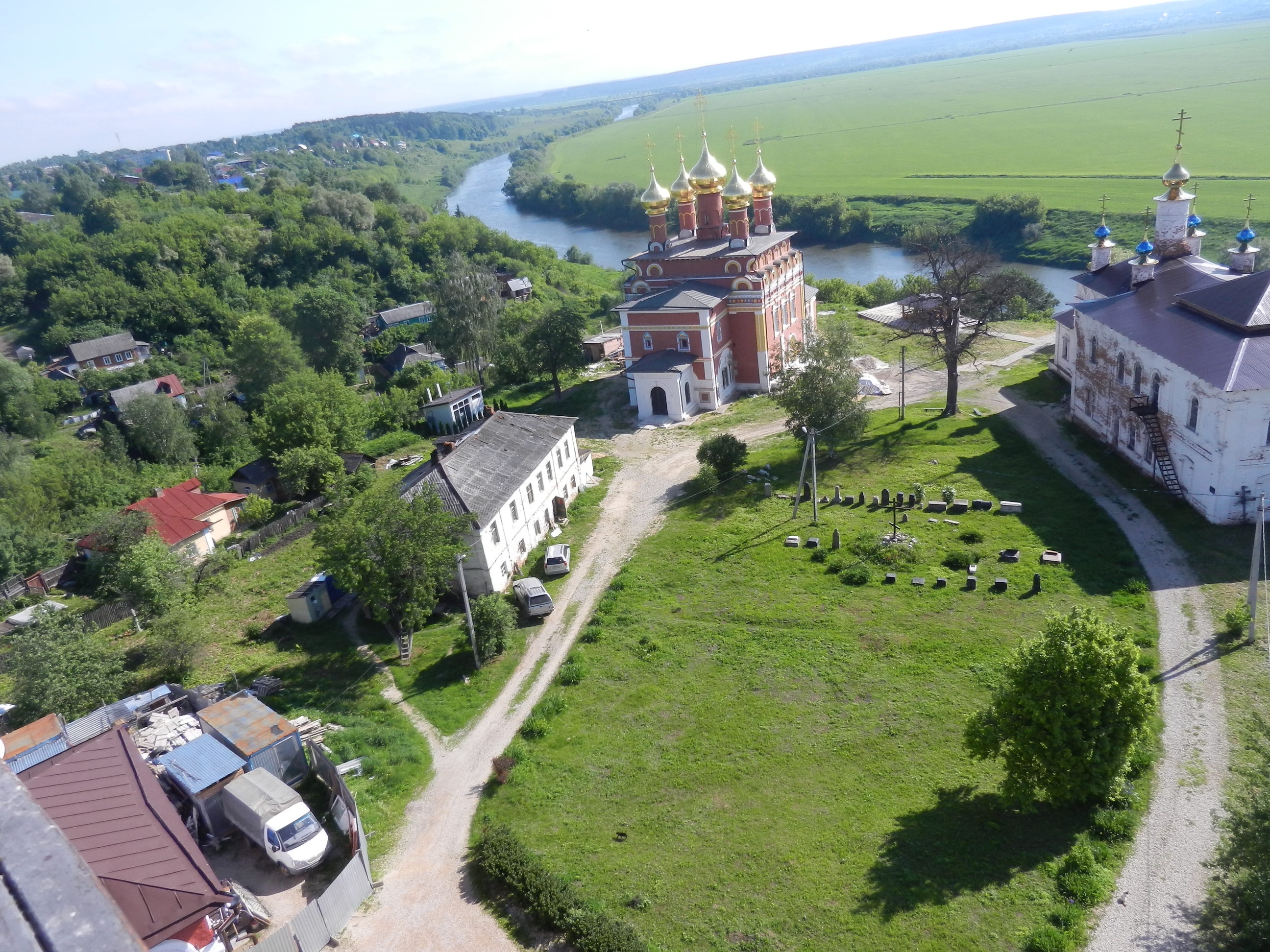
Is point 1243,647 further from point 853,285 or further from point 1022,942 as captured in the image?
point 853,285

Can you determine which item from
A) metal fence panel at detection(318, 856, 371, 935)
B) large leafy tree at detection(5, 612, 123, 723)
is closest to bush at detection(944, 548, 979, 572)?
metal fence panel at detection(318, 856, 371, 935)

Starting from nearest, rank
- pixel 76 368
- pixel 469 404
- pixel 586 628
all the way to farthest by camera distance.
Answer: pixel 586 628, pixel 469 404, pixel 76 368

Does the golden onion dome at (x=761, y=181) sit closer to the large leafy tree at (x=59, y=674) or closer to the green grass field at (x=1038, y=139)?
the large leafy tree at (x=59, y=674)

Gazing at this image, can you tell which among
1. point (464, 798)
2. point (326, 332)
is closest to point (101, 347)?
point (326, 332)

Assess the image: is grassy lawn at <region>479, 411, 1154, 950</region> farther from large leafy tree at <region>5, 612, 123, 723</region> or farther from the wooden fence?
the wooden fence


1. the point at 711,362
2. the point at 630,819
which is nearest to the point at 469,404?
the point at 711,362
